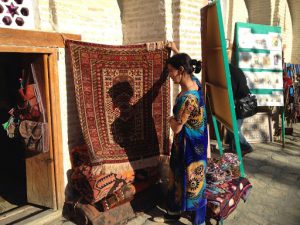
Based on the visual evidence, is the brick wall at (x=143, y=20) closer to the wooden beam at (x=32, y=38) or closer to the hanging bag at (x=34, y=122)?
the wooden beam at (x=32, y=38)

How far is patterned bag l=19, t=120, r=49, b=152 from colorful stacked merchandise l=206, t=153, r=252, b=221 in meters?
2.03

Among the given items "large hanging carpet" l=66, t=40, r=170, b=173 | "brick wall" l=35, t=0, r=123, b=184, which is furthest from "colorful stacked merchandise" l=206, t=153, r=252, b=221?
"brick wall" l=35, t=0, r=123, b=184

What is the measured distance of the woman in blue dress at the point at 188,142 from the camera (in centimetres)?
325

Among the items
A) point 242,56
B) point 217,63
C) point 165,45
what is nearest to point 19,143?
point 165,45

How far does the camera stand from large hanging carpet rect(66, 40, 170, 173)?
12.5ft

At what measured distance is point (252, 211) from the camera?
13.3 feet

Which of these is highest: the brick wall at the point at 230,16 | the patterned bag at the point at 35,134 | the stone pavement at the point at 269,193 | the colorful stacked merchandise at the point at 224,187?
the brick wall at the point at 230,16

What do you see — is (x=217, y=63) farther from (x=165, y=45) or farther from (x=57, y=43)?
(x=57, y=43)

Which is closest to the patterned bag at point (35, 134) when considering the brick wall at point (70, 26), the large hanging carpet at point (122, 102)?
the brick wall at point (70, 26)

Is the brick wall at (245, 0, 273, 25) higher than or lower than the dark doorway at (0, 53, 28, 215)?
Answer: higher

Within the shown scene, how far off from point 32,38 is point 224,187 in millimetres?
2811

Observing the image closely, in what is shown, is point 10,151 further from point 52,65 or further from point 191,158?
point 191,158

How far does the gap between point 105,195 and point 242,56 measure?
4618 mm

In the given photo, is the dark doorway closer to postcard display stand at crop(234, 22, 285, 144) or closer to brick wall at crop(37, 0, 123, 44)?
brick wall at crop(37, 0, 123, 44)
